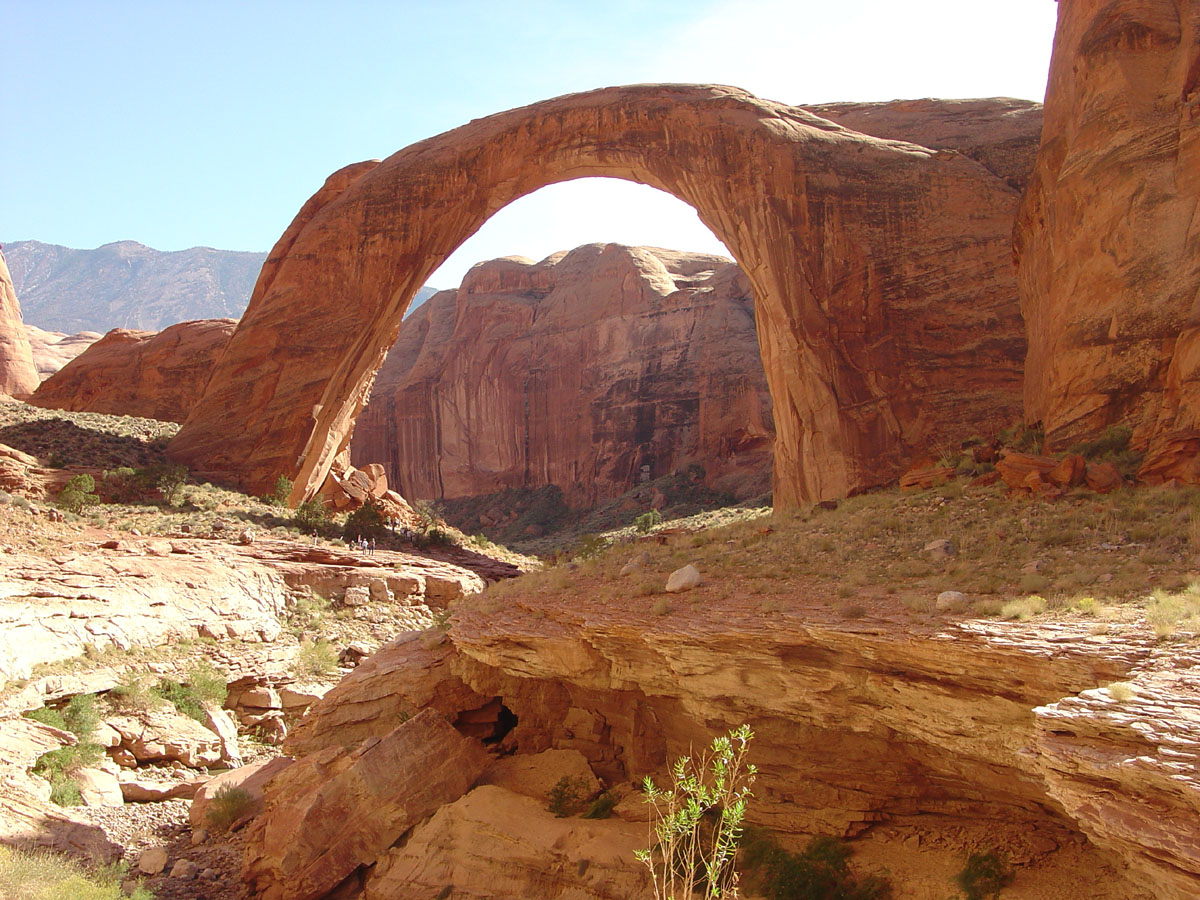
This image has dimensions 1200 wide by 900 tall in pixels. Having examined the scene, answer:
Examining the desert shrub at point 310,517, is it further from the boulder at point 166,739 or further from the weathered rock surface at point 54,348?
the weathered rock surface at point 54,348

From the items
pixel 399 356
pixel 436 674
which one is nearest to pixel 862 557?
pixel 436 674

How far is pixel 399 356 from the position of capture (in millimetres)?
54031

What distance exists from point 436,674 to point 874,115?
1854 centimetres

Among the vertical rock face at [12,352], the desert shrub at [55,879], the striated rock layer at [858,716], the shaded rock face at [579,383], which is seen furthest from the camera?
the shaded rock face at [579,383]

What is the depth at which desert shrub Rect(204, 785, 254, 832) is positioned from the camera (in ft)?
34.8

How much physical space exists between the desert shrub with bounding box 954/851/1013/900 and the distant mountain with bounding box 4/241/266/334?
168 metres

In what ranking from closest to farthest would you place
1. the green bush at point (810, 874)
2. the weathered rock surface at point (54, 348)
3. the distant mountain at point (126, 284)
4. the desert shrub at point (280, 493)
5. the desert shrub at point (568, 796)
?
the green bush at point (810, 874) < the desert shrub at point (568, 796) < the desert shrub at point (280, 493) < the weathered rock surface at point (54, 348) < the distant mountain at point (126, 284)

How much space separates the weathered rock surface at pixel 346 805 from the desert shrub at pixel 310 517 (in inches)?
515

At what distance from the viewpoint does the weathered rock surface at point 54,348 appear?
59.8 meters

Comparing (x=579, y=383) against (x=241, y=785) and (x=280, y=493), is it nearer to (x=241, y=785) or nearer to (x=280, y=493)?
(x=280, y=493)

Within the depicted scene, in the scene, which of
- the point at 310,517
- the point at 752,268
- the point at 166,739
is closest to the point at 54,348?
the point at 310,517

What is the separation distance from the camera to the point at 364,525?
23641 mm

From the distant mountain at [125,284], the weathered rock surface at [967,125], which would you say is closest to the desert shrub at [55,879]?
the weathered rock surface at [967,125]

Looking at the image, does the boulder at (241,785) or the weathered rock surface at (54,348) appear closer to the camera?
the boulder at (241,785)
